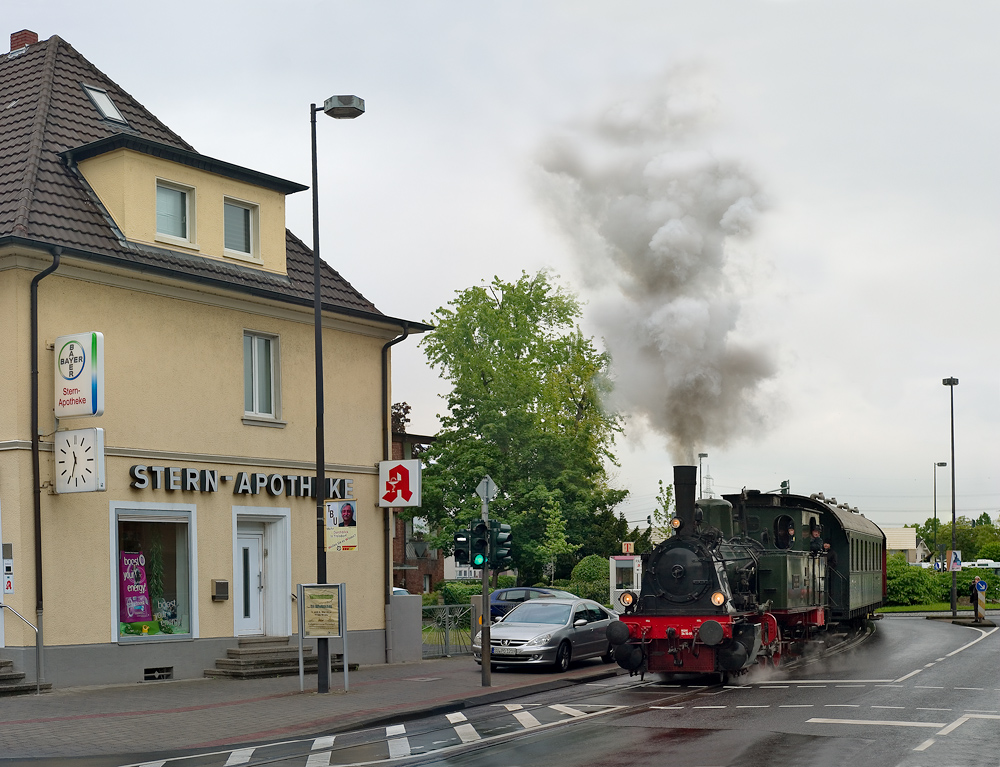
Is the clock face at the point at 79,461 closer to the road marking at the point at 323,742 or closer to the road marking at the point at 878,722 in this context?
the road marking at the point at 323,742

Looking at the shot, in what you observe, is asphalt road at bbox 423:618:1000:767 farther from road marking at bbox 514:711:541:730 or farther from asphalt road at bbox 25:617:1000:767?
road marking at bbox 514:711:541:730

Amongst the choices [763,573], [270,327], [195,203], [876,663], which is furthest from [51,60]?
[876,663]

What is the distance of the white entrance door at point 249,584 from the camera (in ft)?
68.0

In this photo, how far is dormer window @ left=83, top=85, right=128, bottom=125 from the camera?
72.6ft

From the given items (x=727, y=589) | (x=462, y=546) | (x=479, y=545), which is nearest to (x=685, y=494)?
(x=727, y=589)

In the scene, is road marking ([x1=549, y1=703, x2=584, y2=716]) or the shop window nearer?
road marking ([x1=549, y1=703, x2=584, y2=716])

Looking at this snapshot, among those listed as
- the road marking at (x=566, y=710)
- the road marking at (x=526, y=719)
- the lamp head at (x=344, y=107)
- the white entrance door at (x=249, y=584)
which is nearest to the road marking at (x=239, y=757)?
the road marking at (x=526, y=719)

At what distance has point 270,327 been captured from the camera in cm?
2161

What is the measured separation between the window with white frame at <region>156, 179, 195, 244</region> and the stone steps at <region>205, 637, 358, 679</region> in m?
7.15

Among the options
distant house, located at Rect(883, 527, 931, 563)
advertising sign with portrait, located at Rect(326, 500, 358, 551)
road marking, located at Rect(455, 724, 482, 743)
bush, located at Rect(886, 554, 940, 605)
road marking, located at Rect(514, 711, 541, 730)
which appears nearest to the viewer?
road marking, located at Rect(455, 724, 482, 743)

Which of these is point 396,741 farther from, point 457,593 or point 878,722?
point 457,593

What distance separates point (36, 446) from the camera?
17.3 m

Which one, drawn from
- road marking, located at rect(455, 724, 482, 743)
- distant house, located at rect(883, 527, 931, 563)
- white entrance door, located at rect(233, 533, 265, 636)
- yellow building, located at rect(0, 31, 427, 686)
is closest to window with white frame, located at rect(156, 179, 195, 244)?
yellow building, located at rect(0, 31, 427, 686)

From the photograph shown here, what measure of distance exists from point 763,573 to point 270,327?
990cm
